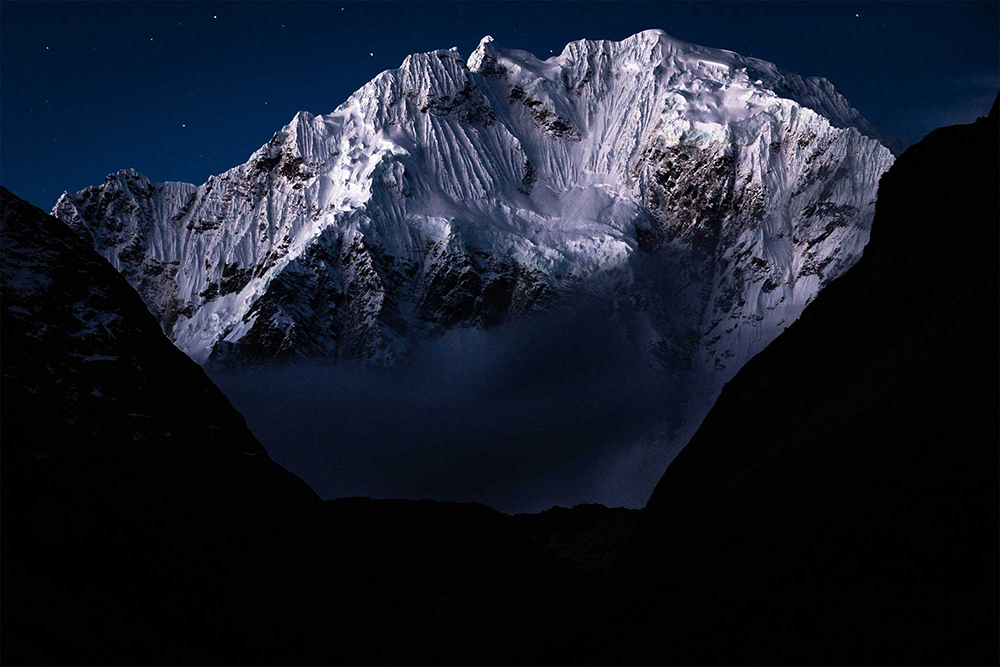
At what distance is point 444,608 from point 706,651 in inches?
2100

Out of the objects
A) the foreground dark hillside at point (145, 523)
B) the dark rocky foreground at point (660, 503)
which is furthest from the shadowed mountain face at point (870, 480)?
the foreground dark hillside at point (145, 523)

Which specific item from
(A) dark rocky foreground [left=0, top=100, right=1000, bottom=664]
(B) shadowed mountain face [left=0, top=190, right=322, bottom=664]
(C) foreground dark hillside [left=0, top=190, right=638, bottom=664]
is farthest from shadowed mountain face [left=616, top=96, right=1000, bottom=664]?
(B) shadowed mountain face [left=0, top=190, right=322, bottom=664]

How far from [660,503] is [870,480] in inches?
718

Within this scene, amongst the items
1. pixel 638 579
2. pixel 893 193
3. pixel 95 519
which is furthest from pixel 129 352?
pixel 893 193

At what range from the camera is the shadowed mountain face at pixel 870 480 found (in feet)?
74.7

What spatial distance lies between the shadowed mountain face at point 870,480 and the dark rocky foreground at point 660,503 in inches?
3.1

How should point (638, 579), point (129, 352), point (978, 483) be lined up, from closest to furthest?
point (978, 483)
point (638, 579)
point (129, 352)

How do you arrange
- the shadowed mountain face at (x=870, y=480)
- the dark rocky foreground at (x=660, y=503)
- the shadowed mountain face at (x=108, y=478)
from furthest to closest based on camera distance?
the shadowed mountain face at (x=108, y=478), the dark rocky foreground at (x=660, y=503), the shadowed mountain face at (x=870, y=480)

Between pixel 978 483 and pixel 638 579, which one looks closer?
pixel 978 483

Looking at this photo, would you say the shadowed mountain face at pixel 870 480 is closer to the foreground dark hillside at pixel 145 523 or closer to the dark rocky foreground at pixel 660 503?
the dark rocky foreground at pixel 660 503

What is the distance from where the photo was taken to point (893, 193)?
142ft

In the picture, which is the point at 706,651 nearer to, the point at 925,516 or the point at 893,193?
the point at 925,516

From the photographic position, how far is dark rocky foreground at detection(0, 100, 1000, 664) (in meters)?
24.2

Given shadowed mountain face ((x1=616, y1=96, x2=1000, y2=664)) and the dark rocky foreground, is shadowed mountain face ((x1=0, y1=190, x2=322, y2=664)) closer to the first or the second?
the dark rocky foreground
